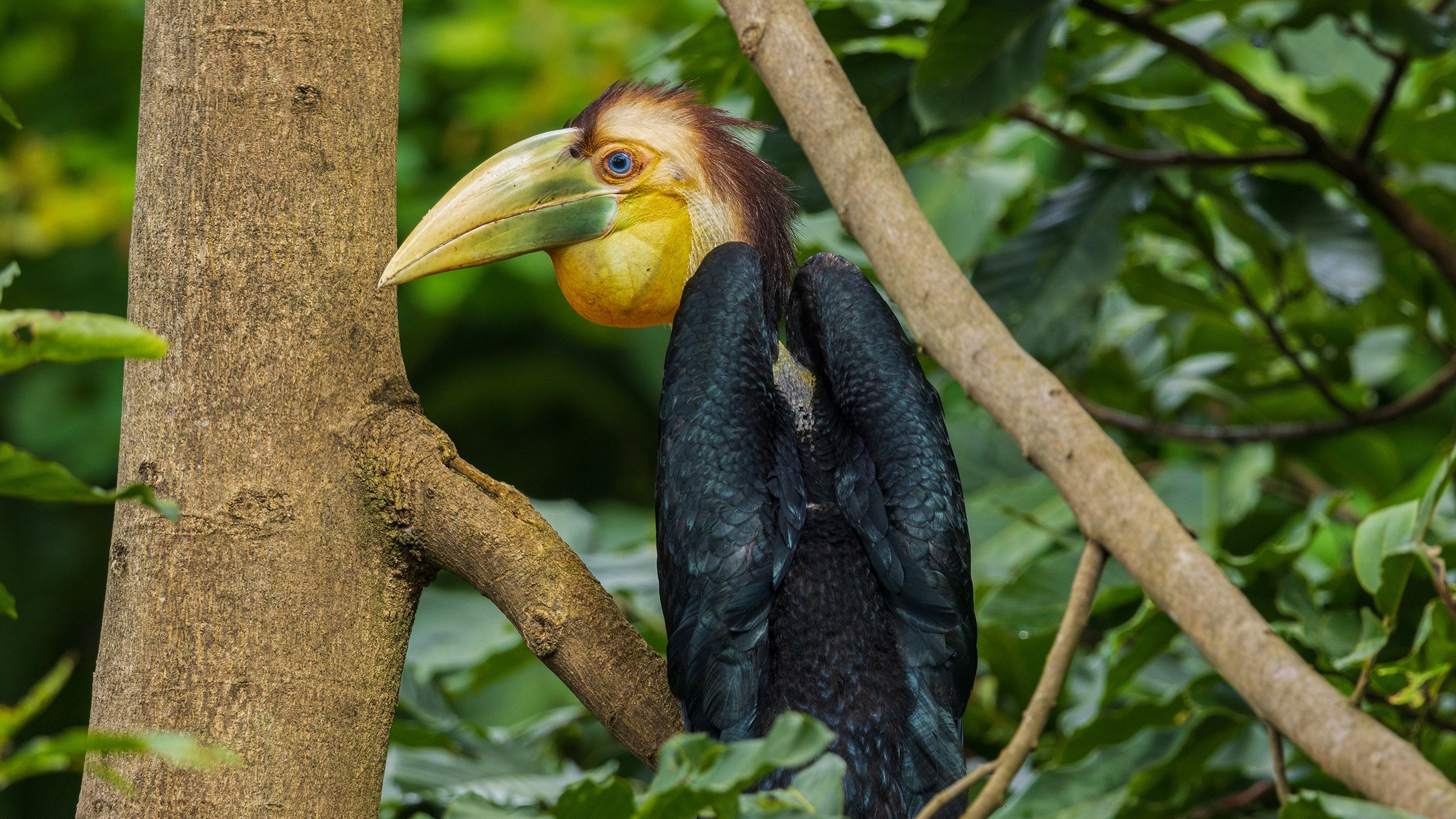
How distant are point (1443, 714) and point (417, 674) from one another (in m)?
1.53

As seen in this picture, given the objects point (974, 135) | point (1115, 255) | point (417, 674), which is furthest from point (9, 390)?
point (1115, 255)

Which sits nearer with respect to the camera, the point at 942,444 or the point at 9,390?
the point at 942,444

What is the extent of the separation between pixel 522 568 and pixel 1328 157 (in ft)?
4.39

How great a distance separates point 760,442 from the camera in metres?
1.17

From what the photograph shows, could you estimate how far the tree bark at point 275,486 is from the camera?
40.0 inches

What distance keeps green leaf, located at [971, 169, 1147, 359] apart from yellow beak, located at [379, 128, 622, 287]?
776 millimetres

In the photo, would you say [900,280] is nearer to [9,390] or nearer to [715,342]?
[715,342]

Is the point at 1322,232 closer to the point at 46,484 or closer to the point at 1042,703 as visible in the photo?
the point at 1042,703

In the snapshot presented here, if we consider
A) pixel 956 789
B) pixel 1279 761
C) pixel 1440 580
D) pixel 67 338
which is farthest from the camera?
pixel 1440 580

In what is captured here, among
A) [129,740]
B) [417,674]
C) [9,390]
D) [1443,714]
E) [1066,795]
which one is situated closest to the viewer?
[129,740]

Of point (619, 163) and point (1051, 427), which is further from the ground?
point (619, 163)

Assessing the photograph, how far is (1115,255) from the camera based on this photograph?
1.85 m

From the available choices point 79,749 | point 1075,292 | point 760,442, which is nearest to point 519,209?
point 760,442

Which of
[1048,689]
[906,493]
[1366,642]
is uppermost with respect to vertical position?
[906,493]
